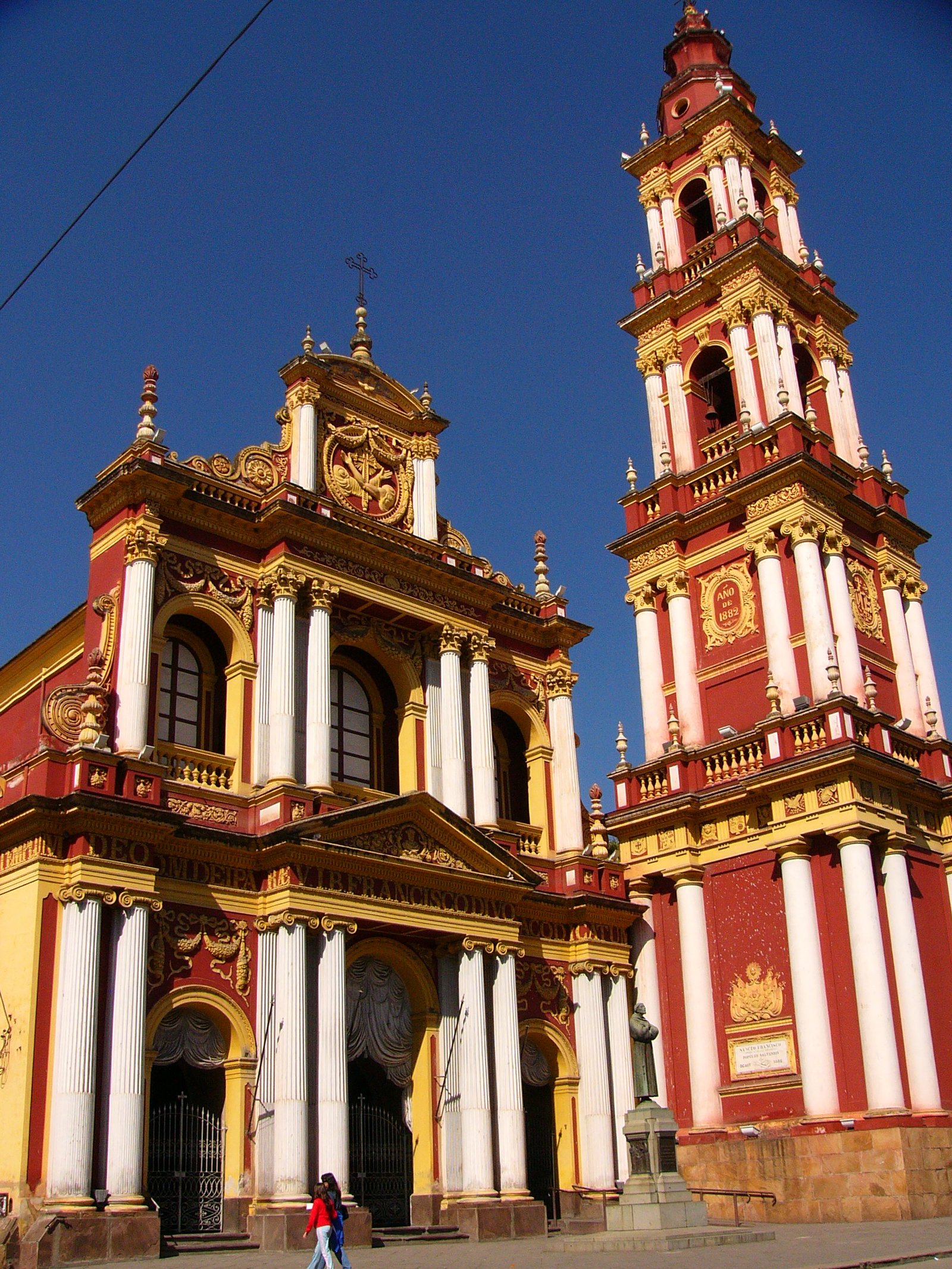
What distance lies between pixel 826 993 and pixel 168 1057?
1177 centimetres

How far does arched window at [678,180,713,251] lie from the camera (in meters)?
35.0

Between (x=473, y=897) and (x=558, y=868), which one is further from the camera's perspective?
(x=558, y=868)

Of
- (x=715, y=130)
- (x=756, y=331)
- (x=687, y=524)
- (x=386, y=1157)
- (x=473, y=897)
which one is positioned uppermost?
(x=715, y=130)

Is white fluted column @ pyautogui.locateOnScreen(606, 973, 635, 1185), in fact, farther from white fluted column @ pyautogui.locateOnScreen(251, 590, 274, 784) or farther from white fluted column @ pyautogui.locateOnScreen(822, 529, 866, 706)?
white fluted column @ pyautogui.locateOnScreen(251, 590, 274, 784)

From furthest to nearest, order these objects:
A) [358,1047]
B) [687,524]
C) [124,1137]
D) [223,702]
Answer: [687,524], [223,702], [358,1047], [124,1137]

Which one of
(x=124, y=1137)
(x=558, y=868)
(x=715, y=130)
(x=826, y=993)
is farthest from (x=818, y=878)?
(x=715, y=130)

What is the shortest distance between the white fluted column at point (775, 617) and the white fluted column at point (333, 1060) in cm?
1063

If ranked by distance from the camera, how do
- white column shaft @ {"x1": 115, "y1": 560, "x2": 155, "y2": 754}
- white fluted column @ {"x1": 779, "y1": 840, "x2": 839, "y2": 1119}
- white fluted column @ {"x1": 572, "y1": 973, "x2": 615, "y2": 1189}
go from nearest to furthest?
white column shaft @ {"x1": 115, "y1": 560, "x2": 155, "y2": 754} → white fluted column @ {"x1": 779, "y1": 840, "x2": 839, "y2": 1119} → white fluted column @ {"x1": 572, "y1": 973, "x2": 615, "y2": 1189}

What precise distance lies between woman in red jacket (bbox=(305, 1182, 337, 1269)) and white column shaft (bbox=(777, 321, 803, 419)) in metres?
21.1

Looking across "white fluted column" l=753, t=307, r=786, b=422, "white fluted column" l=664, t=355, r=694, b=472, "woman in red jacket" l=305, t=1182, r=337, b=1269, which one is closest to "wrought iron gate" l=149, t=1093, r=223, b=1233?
"woman in red jacket" l=305, t=1182, r=337, b=1269

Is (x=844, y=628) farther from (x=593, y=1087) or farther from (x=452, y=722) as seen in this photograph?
(x=593, y=1087)

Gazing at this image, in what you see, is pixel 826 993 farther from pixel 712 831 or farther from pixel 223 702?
pixel 223 702

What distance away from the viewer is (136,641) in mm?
21688

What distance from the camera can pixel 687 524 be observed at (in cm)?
3042
